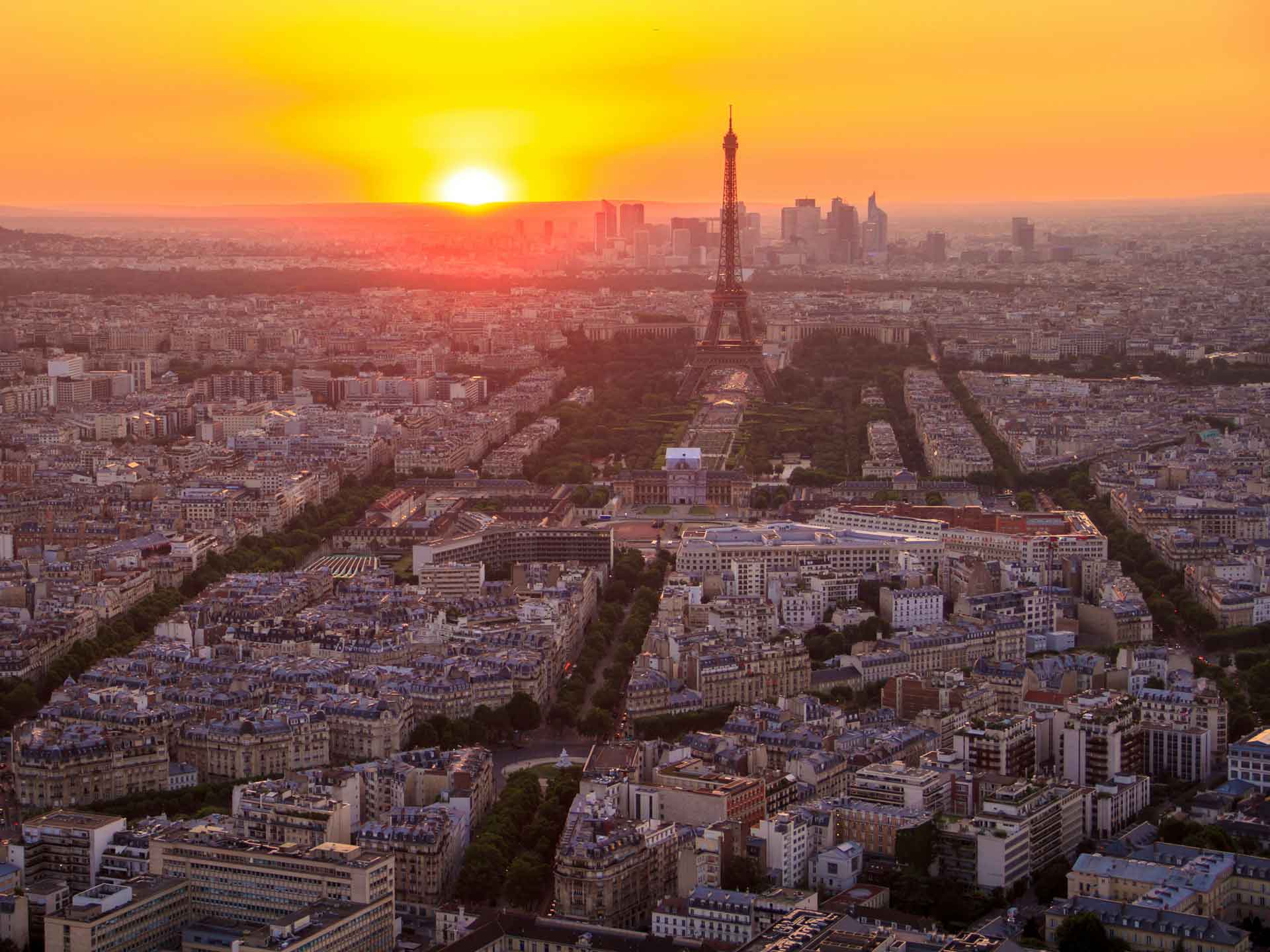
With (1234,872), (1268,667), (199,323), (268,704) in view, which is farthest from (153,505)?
(199,323)

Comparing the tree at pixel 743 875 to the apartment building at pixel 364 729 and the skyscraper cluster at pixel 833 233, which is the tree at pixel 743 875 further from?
the skyscraper cluster at pixel 833 233

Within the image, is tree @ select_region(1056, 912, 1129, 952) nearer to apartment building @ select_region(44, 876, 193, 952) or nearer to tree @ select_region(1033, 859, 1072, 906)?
tree @ select_region(1033, 859, 1072, 906)

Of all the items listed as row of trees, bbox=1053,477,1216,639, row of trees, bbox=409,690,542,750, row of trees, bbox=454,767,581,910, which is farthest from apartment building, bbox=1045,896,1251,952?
row of trees, bbox=1053,477,1216,639

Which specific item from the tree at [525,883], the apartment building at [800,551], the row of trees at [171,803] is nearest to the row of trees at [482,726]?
A: the row of trees at [171,803]

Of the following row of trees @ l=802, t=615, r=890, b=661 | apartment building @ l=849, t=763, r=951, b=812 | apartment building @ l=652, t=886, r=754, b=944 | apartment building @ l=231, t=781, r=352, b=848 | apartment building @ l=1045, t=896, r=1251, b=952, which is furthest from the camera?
row of trees @ l=802, t=615, r=890, b=661

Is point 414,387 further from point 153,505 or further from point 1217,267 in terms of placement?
point 1217,267

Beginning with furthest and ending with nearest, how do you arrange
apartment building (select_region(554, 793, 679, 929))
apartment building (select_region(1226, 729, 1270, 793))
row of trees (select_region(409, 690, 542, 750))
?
row of trees (select_region(409, 690, 542, 750)) → apartment building (select_region(1226, 729, 1270, 793)) → apartment building (select_region(554, 793, 679, 929))
